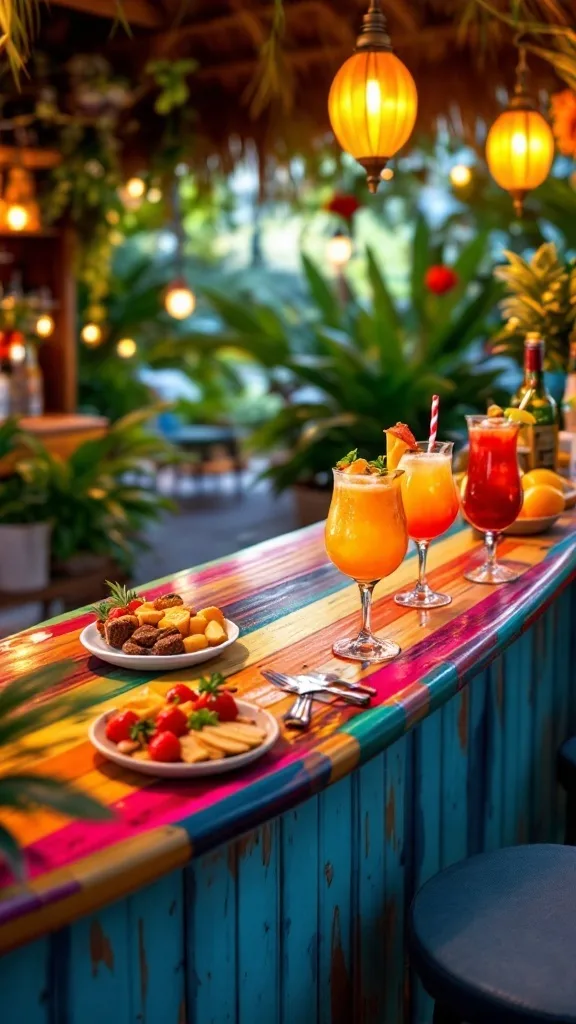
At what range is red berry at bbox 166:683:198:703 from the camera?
4.50ft

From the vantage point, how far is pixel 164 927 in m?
1.34

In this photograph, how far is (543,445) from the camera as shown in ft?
9.07

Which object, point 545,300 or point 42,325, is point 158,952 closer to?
point 545,300

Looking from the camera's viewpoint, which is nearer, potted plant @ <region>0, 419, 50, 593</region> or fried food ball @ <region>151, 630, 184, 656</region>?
fried food ball @ <region>151, 630, 184, 656</region>

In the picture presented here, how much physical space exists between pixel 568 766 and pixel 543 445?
88 centimetres

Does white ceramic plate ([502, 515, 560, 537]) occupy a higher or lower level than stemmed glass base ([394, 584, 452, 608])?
higher

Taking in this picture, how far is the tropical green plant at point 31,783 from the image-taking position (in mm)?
1035

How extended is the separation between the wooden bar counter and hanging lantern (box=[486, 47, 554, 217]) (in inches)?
57.7

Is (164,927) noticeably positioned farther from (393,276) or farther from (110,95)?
(393,276)

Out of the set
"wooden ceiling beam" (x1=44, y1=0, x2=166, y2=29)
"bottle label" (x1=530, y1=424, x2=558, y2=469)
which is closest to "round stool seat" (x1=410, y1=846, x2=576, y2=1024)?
"bottle label" (x1=530, y1=424, x2=558, y2=469)

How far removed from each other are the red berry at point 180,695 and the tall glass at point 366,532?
0.36 metres

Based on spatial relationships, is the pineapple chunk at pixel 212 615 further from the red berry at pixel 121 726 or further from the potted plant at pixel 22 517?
the potted plant at pixel 22 517

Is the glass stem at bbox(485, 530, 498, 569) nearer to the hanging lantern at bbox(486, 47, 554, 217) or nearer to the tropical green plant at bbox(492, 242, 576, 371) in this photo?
the tropical green plant at bbox(492, 242, 576, 371)

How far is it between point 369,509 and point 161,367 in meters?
7.64
